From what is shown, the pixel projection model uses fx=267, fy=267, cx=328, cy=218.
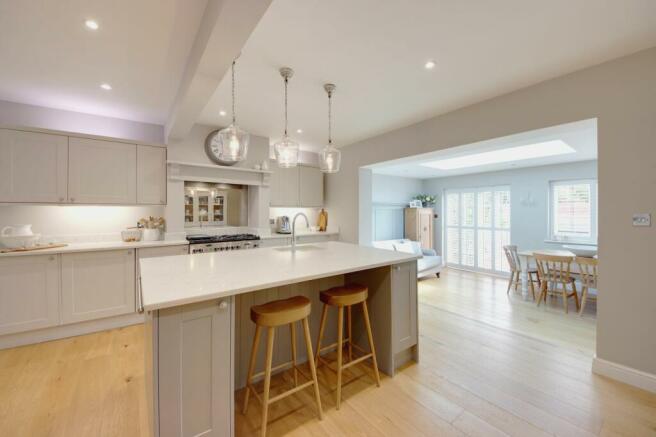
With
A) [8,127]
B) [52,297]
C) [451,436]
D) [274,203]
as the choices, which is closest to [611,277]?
[451,436]

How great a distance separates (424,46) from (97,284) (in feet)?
12.8

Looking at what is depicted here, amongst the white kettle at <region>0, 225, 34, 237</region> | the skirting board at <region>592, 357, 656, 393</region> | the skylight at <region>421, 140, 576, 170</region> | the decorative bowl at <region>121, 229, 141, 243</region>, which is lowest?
the skirting board at <region>592, 357, 656, 393</region>

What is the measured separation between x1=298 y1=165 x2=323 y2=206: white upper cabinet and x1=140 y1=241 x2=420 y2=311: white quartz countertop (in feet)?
7.86

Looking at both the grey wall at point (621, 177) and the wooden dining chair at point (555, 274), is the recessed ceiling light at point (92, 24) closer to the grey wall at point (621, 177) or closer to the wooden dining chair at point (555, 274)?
the grey wall at point (621, 177)

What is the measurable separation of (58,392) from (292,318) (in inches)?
74.5

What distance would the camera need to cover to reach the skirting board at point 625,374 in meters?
1.96

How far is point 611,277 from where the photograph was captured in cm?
213

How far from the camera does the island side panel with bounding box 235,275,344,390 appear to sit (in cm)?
195

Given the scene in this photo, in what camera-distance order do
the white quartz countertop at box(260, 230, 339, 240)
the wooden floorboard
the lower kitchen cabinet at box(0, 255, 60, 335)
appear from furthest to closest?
the white quartz countertop at box(260, 230, 339, 240), the lower kitchen cabinet at box(0, 255, 60, 335), the wooden floorboard

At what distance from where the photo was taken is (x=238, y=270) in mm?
1712

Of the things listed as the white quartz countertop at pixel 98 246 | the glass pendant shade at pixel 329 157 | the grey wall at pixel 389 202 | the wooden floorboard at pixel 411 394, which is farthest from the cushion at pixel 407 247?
the white quartz countertop at pixel 98 246

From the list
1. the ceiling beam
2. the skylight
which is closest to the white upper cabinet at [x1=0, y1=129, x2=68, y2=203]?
the ceiling beam

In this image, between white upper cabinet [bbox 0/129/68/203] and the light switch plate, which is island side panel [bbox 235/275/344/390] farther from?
white upper cabinet [bbox 0/129/68/203]

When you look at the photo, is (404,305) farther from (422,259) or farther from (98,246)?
(98,246)
